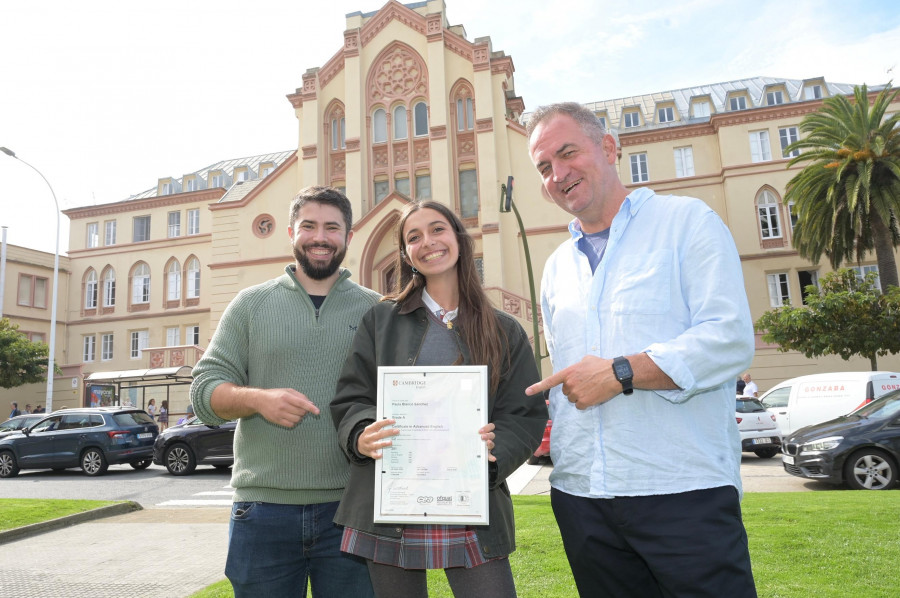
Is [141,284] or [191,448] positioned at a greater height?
[141,284]

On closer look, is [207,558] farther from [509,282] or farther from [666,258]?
[509,282]

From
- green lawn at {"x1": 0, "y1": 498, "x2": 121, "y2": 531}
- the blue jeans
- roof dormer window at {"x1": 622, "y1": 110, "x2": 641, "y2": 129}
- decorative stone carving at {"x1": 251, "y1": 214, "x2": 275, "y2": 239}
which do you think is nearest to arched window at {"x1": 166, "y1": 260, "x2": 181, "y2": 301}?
decorative stone carving at {"x1": 251, "y1": 214, "x2": 275, "y2": 239}

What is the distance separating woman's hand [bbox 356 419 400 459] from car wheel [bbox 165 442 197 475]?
50.0ft

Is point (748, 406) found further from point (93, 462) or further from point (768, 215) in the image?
point (768, 215)

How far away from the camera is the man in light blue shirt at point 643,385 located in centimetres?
216

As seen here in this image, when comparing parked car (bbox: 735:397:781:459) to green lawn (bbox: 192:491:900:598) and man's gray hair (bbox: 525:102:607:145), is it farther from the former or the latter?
man's gray hair (bbox: 525:102:607:145)

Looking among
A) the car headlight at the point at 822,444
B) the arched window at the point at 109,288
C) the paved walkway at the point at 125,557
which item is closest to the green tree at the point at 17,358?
the arched window at the point at 109,288

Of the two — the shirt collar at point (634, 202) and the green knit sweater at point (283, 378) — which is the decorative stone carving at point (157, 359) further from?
the shirt collar at point (634, 202)

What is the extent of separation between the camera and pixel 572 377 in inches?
88.0

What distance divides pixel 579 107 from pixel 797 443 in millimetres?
10657

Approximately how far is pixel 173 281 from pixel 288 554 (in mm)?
44033

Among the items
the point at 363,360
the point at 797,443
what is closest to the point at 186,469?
the point at 797,443

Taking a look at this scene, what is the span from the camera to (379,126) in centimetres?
3052

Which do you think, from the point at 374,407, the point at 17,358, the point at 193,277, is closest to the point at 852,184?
the point at 374,407
